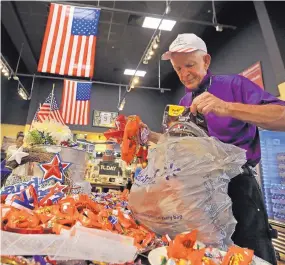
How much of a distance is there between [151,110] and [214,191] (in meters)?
10.6

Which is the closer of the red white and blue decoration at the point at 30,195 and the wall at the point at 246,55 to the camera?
the red white and blue decoration at the point at 30,195

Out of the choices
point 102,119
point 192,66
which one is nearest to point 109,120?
point 102,119

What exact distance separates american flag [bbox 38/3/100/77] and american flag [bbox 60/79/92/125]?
3.27 metres

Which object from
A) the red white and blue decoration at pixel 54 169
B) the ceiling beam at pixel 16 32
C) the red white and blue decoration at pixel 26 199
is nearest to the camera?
the red white and blue decoration at pixel 26 199

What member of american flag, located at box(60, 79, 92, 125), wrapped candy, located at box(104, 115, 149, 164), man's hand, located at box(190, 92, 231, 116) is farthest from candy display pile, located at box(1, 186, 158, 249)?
american flag, located at box(60, 79, 92, 125)

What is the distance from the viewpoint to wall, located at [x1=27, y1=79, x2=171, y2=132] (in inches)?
411

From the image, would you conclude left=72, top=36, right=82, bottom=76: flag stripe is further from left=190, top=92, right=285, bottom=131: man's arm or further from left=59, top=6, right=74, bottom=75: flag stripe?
left=190, top=92, right=285, bottom=131: man's arm

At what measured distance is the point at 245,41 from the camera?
18.5ft

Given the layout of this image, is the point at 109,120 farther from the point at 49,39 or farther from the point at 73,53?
the point at 49,39

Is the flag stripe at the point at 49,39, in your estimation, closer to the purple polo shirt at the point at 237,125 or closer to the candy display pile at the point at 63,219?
the purple polo shirt at the point at 237,125

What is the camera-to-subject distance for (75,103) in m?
7.13

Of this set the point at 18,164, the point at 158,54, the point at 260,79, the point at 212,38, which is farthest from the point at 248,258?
the point at 158,54

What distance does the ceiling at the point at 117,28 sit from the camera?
19.5 ft

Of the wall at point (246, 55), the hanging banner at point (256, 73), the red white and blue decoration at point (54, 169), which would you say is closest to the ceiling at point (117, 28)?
the wall at point (246, 55)
